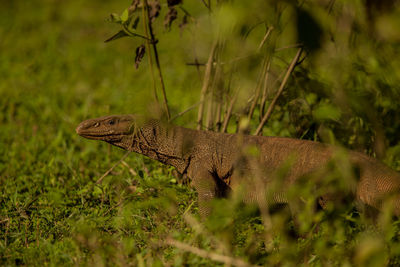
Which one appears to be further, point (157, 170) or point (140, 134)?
point (157, 170)

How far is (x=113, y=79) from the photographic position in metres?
7.61

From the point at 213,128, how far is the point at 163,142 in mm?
722

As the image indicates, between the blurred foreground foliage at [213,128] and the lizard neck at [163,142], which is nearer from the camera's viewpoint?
the blurred foreground foliage at [213,128]

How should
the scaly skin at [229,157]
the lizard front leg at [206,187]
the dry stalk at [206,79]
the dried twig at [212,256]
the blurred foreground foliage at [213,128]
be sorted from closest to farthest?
the dried twig at [212,256] < the blurred foreground foliage at [213,128] < the scaly skin at [229,157] < the lizard front leg at [206,187] < the dry stalk at [206,79]

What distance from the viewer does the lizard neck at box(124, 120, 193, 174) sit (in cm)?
405

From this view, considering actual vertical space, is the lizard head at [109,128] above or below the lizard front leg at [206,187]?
above

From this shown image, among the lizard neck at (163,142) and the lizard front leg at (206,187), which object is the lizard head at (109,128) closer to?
the lizard neck at (163,142)

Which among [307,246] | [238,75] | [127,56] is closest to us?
[307,246]

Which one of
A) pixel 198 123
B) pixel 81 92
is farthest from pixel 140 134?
pixel 81 92

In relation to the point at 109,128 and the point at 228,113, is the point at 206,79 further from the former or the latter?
the point at 109,128

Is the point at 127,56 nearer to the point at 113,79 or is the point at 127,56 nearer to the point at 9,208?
the point at 113,79

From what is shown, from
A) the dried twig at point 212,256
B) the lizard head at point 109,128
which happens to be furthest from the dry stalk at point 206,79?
the dried twig at point 212,256

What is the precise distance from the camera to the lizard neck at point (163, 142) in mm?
4047

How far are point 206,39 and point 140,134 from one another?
1169mm
